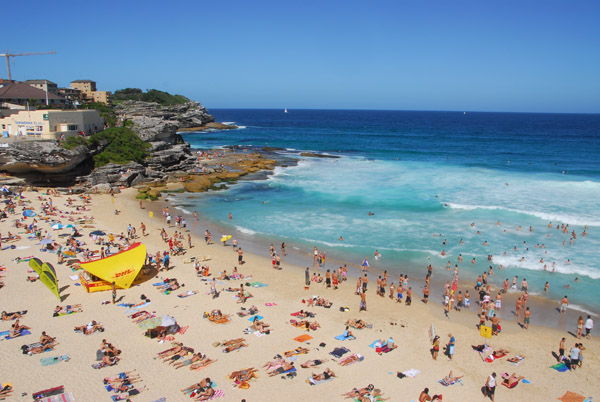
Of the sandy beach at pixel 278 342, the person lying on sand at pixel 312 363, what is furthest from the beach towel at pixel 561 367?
the person lying on sand at pixel 312 363

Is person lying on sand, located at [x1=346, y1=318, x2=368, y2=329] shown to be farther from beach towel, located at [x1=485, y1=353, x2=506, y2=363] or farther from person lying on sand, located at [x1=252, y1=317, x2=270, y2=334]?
beach towel, located at [x1=485, y1=353, x2=506, y2=363]

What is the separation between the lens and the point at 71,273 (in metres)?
21.6

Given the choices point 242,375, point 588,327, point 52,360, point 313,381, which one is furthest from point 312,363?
point 588,327

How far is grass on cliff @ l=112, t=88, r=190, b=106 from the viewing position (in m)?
124

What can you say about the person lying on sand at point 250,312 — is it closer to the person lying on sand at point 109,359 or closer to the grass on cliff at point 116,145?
the person lying on sand at point 109,359

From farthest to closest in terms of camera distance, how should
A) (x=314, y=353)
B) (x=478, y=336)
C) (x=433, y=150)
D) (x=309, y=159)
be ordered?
(x=433, y=150)
(x=309, y=159)
(x=478, y=336)
(x=314, y=353)

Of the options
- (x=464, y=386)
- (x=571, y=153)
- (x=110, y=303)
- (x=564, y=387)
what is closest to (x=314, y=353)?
(x=464, y=386)

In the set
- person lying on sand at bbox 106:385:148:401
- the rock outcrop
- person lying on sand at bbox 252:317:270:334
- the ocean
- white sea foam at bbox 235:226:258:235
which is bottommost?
person lying on sand at bbox 106:385:148:401

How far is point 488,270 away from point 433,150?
184 feet

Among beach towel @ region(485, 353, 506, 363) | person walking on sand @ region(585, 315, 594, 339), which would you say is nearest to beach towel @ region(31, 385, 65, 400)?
beach towel @ region(485, 353, 506, 363)

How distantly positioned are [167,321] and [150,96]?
122 meters

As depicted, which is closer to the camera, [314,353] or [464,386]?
[464,386]

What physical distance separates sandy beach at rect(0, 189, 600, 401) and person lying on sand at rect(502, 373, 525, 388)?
20 centimetres

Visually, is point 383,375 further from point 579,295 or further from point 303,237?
point 303,237
